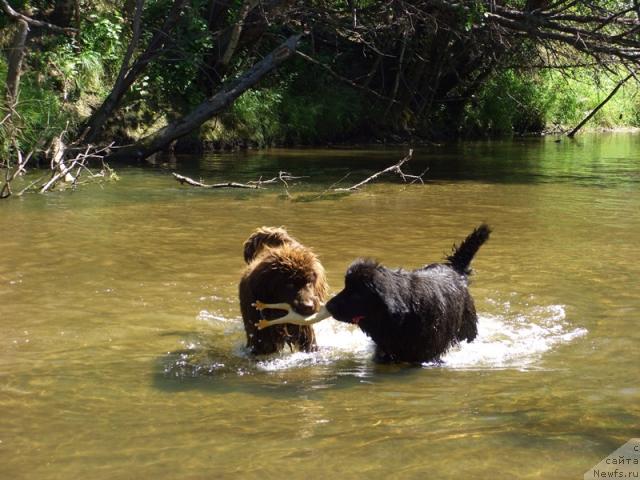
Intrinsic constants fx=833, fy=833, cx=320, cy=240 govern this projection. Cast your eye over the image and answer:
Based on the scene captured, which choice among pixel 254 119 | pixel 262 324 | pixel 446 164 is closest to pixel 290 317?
pixel 262 324

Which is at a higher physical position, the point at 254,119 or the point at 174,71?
the point at 174,71

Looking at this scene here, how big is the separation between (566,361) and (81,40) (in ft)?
51.6

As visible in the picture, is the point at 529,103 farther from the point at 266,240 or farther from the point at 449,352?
the point at 449,352

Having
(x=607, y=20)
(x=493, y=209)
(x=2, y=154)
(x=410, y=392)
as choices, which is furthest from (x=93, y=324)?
(x=607, y=20)

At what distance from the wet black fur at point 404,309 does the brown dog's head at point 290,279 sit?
0.30 m

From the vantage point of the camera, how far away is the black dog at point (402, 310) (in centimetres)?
534

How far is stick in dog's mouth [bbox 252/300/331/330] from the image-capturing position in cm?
542

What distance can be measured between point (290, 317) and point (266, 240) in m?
1.01

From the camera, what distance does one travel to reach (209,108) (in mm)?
17125

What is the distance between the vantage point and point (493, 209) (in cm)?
1235

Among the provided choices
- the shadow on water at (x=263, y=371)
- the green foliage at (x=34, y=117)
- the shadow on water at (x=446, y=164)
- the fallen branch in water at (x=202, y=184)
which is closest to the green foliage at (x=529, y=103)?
the shadow on water at (x=446, y=164)

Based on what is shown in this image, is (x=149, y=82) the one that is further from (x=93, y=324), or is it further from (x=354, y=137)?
(x=93, y=324)

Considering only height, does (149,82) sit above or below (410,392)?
above

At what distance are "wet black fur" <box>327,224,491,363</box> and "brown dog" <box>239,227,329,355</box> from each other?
0.34 meters
